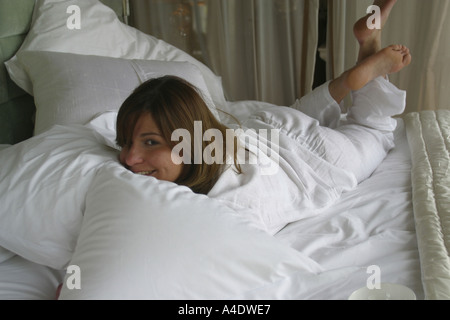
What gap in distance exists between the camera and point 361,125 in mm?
1596

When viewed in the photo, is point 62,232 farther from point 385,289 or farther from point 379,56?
point 379,56

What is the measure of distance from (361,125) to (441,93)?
0.84 m

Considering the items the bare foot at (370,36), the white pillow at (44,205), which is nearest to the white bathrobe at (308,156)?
the bare foot at (370,36)

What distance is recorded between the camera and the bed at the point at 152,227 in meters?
0.71

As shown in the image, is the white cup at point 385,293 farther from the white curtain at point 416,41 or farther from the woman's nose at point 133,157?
the white curtain at point 416,41

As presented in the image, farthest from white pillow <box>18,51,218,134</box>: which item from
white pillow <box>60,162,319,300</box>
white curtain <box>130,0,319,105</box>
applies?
white curtain <box>130,0,319,105</box>

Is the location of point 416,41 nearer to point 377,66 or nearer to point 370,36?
point 370,36

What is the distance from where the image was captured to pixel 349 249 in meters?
0.96

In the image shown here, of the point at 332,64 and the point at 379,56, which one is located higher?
the point at 379,56

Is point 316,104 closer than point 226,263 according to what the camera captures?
No

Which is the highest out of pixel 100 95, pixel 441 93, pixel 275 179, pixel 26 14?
pixel 26 14

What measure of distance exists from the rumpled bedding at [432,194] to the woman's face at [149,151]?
0.54 metres
